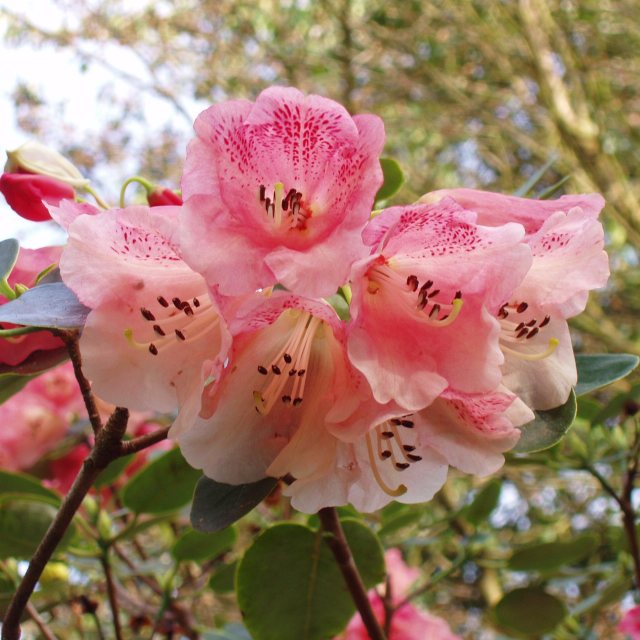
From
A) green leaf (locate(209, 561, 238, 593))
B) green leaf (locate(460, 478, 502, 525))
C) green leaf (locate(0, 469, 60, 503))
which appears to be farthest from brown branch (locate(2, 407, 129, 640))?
green leaf (locate(460, 478, 502, 525))

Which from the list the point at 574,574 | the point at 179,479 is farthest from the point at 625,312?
the point at 179,479

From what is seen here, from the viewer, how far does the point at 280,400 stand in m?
0.61

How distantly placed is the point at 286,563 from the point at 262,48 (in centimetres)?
338

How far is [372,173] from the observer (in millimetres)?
528

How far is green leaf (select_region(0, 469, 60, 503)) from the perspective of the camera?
0.83m

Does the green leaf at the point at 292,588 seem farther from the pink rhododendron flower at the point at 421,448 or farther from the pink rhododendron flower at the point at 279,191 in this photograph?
the pink rhododendron flower at the point at 279,191

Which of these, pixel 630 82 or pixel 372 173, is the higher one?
pixel 372 173

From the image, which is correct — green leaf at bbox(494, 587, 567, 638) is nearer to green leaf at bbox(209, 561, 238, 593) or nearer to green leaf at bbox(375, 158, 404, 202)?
green leaf at bbox(209, 561, 238, 593)

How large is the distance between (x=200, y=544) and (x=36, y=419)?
0.34 meters

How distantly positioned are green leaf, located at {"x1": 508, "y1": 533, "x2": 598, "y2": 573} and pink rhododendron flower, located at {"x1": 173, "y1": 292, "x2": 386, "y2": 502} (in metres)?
0.54

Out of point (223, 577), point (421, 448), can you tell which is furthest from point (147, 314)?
point (223, 577)

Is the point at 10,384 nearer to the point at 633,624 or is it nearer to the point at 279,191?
the point at 279,191

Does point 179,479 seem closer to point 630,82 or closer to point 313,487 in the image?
point 313,487

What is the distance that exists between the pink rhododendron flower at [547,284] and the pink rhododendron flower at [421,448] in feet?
0.13
